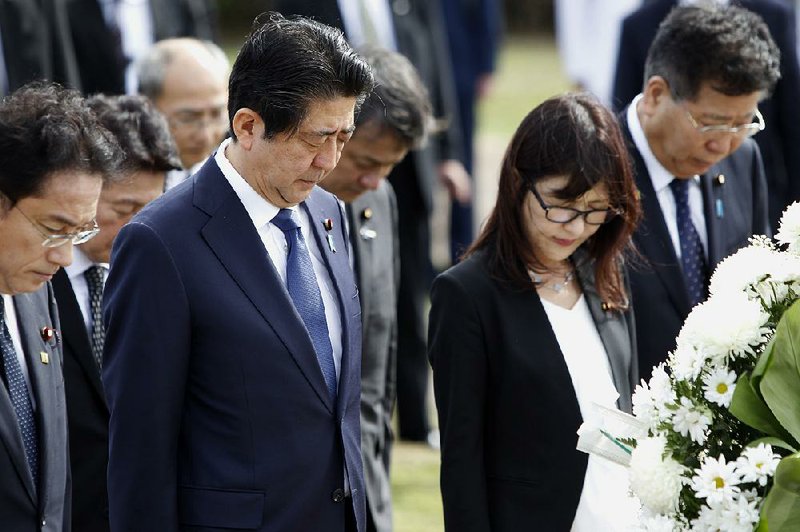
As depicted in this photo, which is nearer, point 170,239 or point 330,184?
point 170,239

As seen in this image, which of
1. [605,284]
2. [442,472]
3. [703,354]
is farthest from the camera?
[605,284]

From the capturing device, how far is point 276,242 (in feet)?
10.1

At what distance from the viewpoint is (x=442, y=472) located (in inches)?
131

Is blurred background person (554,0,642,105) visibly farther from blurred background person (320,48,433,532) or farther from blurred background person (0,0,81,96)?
blurred background person (320,48,433,532)

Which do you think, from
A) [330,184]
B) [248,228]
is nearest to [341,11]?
[330,184]

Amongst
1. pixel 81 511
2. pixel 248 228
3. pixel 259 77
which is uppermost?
pixel 259 77

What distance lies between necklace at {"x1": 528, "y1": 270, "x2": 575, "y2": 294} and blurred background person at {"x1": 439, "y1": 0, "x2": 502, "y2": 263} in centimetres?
598

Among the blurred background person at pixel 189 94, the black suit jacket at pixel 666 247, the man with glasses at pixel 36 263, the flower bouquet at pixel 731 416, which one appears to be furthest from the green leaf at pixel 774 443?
the blurred background person at pixel 189 94

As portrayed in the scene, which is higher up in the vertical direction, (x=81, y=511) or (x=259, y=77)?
(x=259, y=77)

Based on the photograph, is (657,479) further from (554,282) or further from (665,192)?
(665,192)

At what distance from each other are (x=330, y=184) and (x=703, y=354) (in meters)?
1.99

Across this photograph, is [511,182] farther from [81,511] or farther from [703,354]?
[81,511]

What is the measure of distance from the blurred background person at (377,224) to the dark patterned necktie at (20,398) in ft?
3.79

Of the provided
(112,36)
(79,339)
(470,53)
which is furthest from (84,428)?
(470,53)
